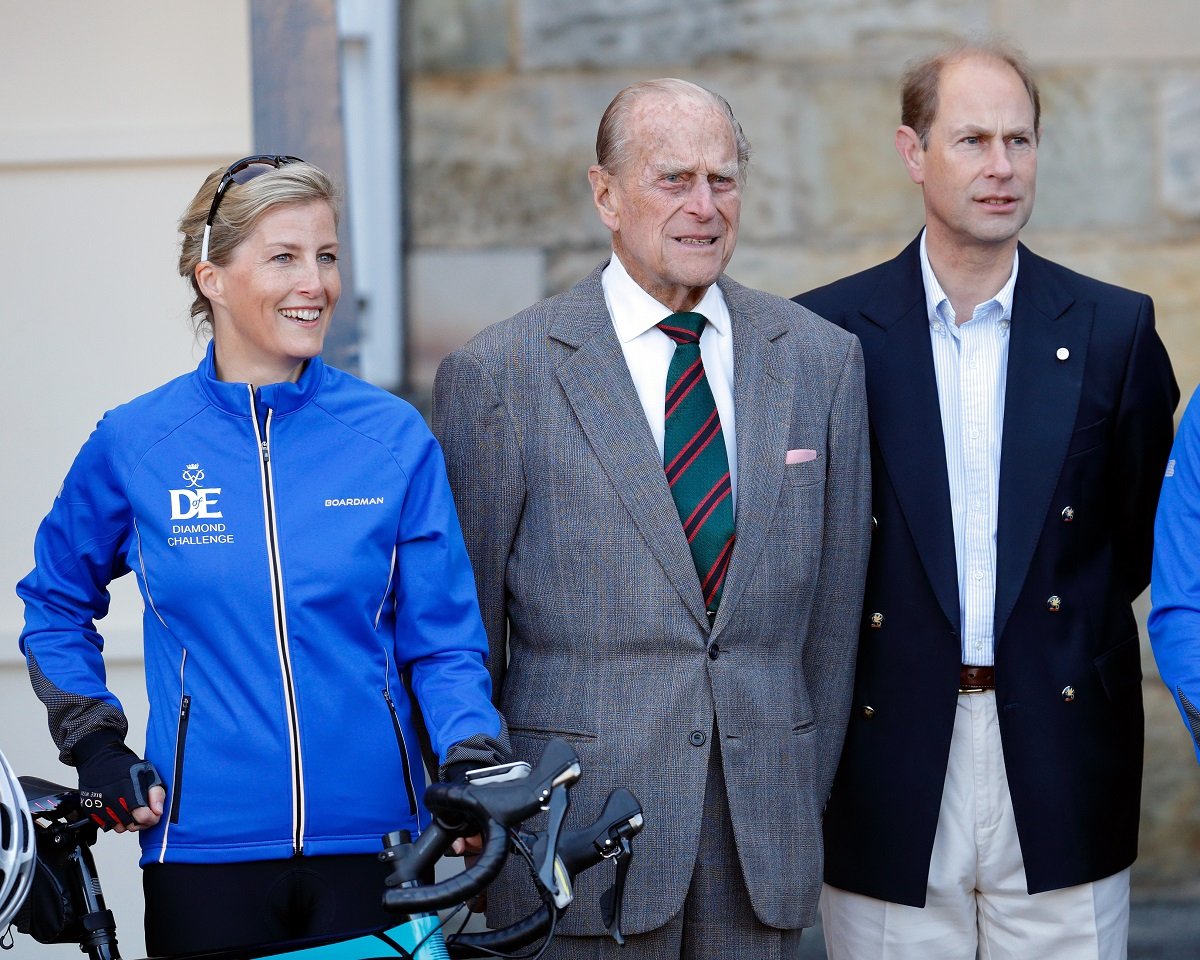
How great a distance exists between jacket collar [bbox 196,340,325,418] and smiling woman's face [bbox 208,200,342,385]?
0.14 feet

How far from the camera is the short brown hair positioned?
3256 mm

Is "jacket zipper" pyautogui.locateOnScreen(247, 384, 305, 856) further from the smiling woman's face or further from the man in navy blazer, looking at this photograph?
the man in navy blazer

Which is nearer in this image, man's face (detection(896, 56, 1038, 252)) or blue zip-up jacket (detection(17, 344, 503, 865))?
blue zip-up jacket (detection(17, 344, 503, 865))

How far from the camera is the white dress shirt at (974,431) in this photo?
310cm

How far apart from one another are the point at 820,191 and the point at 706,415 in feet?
6.31

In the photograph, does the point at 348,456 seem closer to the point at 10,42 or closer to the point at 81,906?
the point at 81,906

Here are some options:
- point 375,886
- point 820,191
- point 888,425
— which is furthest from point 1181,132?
point 375,886

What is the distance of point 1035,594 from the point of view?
3070 millimetres

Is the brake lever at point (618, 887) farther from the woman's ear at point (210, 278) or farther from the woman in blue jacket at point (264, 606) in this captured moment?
the woman's ear at point (210, 278)

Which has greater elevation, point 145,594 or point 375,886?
point 145,594

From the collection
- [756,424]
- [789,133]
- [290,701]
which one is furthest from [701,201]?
[789,133]

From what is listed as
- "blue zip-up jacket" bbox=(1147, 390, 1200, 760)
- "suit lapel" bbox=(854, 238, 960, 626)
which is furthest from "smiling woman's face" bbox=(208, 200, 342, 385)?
"blue zip-up jacket" bbox=(1147, 390, 1200, 760)

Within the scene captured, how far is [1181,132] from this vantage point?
4613 millimetres

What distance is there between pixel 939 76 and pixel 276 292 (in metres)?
1.41
